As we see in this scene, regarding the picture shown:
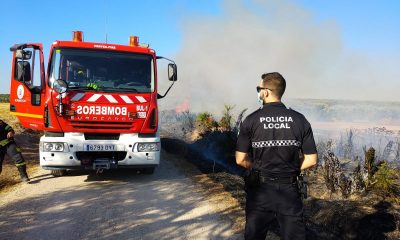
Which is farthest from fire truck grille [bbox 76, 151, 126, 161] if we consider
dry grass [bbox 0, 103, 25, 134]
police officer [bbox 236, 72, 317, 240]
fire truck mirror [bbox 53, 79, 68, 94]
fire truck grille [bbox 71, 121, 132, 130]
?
dry grass [bbox 0, 103, 25, 134]

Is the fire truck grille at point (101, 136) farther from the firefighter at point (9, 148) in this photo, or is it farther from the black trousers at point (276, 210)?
A: the black trousers at point (276, 210)

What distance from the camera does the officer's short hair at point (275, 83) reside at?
294cm

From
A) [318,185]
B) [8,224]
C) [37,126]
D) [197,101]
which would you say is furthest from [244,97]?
[8,224]

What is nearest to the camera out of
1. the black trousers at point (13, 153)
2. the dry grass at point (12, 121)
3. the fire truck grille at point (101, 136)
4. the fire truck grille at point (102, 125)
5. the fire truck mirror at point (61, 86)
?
the fire truck mirror at point (61, 86)

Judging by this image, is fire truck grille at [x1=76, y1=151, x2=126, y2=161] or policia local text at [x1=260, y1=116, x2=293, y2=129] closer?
policia local text at [x1=260, y1=116, x2=293, y2=129]

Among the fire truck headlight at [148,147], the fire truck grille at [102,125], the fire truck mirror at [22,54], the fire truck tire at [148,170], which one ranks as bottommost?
the fire truck tire at [148,170]

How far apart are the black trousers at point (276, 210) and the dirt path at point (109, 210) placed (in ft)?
5.06

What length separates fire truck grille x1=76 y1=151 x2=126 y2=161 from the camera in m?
A: 6.60

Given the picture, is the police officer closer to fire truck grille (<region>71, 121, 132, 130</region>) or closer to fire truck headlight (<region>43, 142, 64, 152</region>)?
fire truck grille (<region>71, 121, 132, 130</region>)

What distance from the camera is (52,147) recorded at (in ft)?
21.1

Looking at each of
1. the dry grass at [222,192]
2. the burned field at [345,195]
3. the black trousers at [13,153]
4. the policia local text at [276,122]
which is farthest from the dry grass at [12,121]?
the policia local text at [276,122]

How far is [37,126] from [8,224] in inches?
105

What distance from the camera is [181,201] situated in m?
5.88

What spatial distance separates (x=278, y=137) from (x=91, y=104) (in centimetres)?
444
